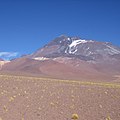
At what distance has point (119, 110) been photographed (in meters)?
18.0

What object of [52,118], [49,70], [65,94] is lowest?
[52,118]

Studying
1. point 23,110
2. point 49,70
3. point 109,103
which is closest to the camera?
point 23,110

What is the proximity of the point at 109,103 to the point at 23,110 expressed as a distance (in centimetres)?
516

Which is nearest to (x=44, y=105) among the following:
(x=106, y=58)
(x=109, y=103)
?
(x=109, y=103)

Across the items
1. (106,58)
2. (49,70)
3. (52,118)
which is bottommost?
(52,118)

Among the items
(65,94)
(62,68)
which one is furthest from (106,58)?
(65,94)

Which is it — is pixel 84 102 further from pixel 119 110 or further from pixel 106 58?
pixel 106 58

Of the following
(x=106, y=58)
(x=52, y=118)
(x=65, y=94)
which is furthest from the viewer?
(x=106, y=58)

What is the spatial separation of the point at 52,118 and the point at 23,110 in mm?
1771

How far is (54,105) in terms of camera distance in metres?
18.5

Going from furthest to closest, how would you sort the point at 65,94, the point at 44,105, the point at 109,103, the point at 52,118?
the point at 65,94
the point at 109,103
the point at 44,105
the point at 52,118

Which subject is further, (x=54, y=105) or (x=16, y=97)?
(x=16, y=97)

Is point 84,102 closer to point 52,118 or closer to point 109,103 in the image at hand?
point 109,103

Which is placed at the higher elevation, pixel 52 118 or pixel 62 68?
pixel 62 68
